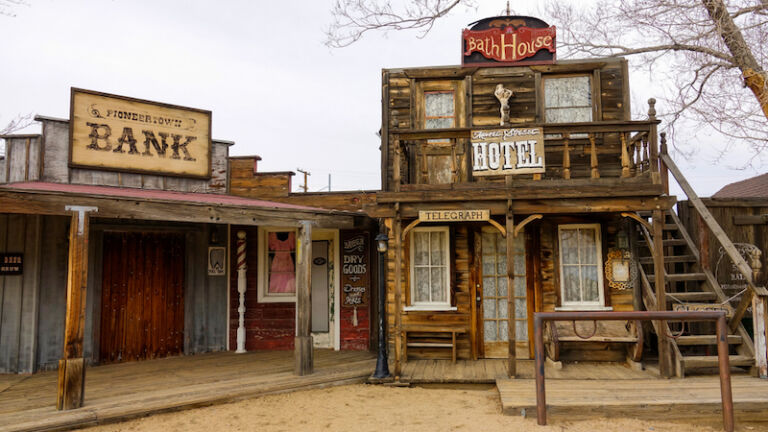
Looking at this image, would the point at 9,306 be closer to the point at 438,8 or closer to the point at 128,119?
the point at 128,119

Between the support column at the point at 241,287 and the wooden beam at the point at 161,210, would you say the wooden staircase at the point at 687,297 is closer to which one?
the wooden beam at the point at 161,210

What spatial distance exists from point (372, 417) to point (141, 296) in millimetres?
5433

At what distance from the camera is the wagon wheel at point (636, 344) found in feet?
25.3

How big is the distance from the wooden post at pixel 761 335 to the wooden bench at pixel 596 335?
1.45 metres

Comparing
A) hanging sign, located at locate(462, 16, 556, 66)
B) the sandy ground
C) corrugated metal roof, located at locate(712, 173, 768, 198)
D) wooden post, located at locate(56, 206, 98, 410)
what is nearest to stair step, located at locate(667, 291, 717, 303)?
the sandy ground

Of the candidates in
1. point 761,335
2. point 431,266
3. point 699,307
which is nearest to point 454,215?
point 431,266

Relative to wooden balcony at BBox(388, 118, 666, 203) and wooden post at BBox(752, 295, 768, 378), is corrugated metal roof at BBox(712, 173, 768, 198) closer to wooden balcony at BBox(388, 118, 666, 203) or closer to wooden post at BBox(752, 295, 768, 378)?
wooden balcony at BBox(388, 118, 666, 203)

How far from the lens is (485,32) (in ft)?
32.4

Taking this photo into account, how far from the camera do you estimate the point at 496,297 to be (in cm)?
922

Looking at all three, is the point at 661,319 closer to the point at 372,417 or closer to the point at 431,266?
the point at 372,417

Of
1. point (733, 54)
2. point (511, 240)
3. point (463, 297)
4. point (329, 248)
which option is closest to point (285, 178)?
point (329, 248)

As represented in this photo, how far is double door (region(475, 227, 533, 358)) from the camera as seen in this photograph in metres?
9.12

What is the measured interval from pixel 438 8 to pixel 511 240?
14.3 feet

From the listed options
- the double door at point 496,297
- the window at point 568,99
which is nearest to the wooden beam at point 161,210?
the double door at point 496,297
